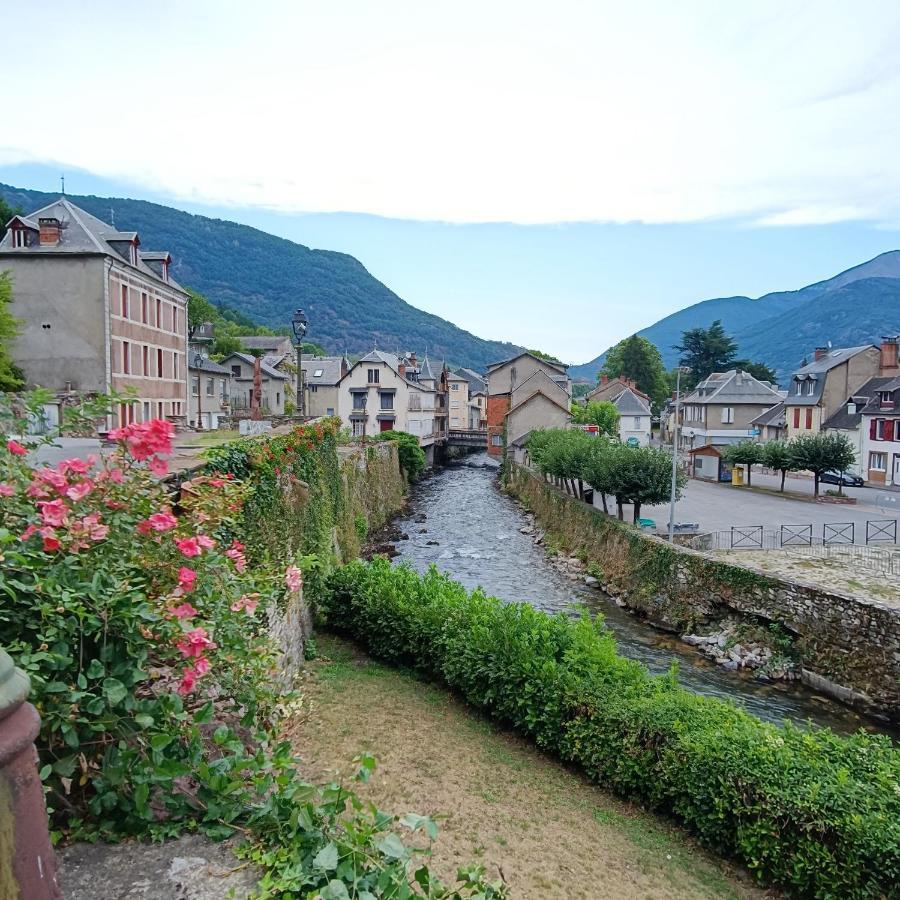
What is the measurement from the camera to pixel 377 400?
2440 inches

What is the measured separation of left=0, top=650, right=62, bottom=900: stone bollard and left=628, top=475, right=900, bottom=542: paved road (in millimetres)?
26426

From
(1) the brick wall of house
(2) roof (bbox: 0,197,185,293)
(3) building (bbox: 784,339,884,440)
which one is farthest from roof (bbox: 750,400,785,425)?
(2) roof (bbox: 0,197,185,293)

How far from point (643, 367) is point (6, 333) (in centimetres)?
9129

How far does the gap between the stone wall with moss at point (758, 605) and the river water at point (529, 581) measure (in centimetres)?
75

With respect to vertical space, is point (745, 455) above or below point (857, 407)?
below

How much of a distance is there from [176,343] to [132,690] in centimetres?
3414

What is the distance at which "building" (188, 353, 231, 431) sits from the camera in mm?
42088

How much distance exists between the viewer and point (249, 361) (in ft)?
216

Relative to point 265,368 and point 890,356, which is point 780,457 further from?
point 265,368

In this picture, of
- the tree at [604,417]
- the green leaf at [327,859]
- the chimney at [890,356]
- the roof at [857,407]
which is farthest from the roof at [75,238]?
the chimney at [890,356]

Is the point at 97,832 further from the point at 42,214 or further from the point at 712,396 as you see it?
the point at 712,396

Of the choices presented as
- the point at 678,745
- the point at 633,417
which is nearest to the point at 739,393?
the point at 633,417

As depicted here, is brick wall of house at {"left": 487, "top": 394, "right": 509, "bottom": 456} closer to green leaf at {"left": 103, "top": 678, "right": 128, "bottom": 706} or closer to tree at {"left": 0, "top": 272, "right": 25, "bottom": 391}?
tree at {"left": 0, "top": 272, "right": 25, "bottom": 391}

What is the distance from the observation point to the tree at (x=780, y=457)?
3775cm
